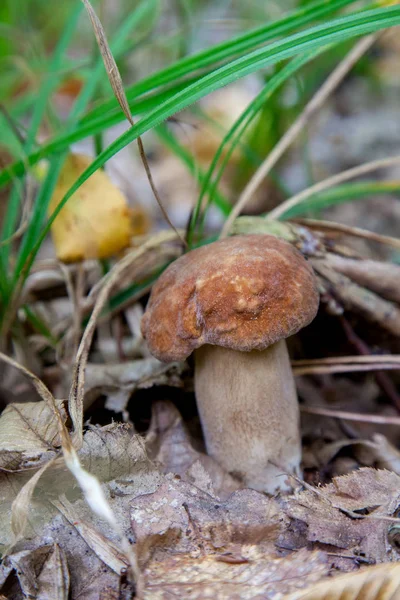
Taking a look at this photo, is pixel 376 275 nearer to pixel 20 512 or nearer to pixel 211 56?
pixel 211 56

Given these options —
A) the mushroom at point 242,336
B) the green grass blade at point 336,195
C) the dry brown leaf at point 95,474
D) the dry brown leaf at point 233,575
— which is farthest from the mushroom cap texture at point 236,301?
the green grass blade at point 336,195

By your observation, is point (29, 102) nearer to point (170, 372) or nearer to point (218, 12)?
point (170, 372)

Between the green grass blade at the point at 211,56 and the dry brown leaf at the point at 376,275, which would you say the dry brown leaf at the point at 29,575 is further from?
the dry brown leaf at the point at 376,275

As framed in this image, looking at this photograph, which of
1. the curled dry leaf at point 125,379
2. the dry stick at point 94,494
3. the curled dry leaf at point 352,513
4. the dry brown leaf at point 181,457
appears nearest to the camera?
the dry stick at point 94,494

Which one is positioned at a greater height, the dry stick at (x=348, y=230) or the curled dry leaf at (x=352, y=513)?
the dry stick at (x=348, y=230)

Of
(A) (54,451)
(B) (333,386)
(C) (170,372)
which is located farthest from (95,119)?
(B) (333,386)

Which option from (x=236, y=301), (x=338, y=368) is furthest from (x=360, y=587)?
(x=338, y=368)
